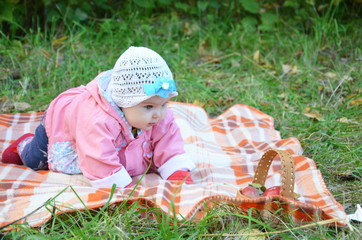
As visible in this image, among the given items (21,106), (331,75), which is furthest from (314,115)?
(21,106)

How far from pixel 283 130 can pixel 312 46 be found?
1377 mm

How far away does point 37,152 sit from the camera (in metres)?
2.47

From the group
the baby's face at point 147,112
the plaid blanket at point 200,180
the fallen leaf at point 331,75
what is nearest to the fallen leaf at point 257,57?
the fallen leaf at point 331,75

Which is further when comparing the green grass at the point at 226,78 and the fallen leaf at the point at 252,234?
the green grass at the point at 226,78

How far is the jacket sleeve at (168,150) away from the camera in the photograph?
94.4 inches

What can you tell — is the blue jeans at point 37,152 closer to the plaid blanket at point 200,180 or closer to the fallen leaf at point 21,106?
the plaid blanket at point 200,180

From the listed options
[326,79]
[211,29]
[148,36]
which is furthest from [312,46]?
[148,36]

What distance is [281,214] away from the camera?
1.93 m

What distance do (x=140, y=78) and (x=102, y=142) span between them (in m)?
0.38

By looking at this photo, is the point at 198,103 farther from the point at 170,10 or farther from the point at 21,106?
the point at 170,10

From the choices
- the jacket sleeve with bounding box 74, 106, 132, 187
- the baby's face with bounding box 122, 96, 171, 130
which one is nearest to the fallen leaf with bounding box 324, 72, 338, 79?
the baby's face with bounding box 122, 96, 171, 130

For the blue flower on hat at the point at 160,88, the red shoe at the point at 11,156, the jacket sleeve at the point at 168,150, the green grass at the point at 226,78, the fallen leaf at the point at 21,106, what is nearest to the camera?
the green grass at the point at 226,78

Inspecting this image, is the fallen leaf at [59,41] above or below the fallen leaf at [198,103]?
above

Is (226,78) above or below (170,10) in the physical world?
below
